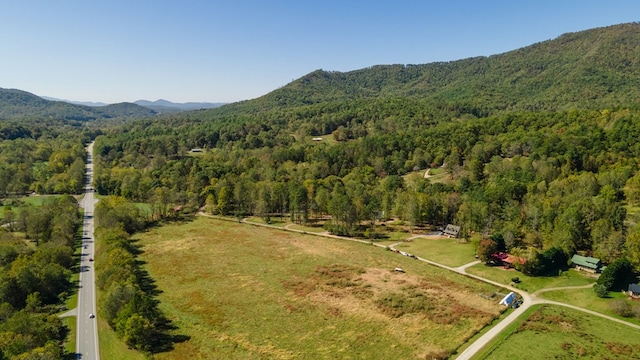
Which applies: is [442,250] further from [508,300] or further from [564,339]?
[564,339]

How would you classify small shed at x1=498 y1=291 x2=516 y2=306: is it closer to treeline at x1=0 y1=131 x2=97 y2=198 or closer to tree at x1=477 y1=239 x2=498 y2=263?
tree at x1=477 y1=239 x2=498 y2=263

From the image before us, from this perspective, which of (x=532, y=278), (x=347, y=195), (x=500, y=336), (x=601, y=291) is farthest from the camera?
(x=347, y=195)

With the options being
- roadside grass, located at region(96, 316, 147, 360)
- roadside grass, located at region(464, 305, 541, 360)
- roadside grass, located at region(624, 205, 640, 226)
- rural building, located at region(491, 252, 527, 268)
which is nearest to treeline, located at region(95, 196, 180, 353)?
roadside grass, located at region(96, 316, 147, 360)

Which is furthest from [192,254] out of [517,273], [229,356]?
[517,273]

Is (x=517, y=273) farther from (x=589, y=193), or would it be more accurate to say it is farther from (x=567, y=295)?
(x=589, y=193)

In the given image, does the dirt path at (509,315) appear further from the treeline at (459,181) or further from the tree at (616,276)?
the treeline at (459,181)

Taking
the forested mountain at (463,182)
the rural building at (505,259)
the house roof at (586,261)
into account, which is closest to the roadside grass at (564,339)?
the rural building at (505,259)

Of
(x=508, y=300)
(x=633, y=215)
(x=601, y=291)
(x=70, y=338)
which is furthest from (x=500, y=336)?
(x=70, y=338)

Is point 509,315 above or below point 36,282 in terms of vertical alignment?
above
